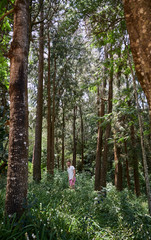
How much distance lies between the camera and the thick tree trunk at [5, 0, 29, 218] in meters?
3.05

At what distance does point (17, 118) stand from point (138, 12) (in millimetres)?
2414

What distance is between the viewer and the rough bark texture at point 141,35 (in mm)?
1912

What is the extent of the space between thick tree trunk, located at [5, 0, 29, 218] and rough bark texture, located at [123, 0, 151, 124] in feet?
7.01

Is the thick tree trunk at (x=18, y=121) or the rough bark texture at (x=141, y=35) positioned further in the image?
the thick tree trunk at (x=18, y=121)

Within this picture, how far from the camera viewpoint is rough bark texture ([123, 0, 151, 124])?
1.91 meters

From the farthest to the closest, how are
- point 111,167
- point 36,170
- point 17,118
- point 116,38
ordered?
point 111,167 → point 36,170 → point 116,38 → point 17,118

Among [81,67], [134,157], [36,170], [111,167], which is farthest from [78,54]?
[111,167]

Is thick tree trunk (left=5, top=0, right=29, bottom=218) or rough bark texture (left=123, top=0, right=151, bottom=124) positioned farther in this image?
thick tree trunk (left=5, top=0, right=29, bottom=218)

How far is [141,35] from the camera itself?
1973 millimetres

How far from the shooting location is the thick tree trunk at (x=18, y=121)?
9.99 ft

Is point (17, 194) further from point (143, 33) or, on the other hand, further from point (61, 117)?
point (61, 117)

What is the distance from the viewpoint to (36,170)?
9.88m

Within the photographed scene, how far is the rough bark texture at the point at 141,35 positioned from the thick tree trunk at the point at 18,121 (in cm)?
214

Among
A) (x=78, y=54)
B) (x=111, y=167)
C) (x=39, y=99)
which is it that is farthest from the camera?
(x=111, y=167)
